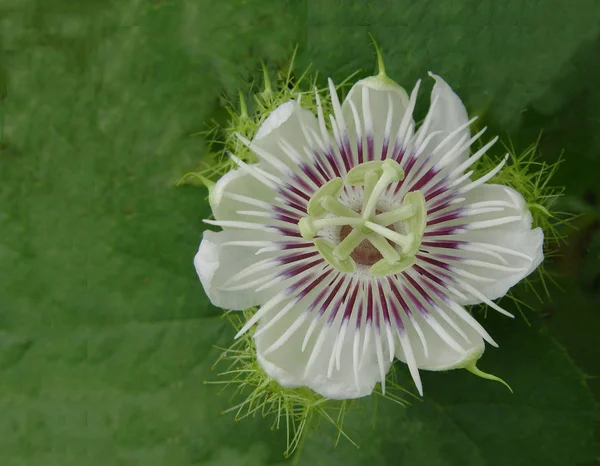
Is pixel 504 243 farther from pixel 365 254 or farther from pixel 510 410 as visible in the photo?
pixel 510 410

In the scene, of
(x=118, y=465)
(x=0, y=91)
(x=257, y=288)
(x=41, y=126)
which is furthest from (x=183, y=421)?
(x=0, y=91)

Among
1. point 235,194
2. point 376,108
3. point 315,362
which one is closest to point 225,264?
point 235,194

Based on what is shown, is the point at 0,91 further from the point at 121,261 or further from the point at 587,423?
the point at 587,423

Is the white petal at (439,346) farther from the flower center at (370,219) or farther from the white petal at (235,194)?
the white petal at (235,194)

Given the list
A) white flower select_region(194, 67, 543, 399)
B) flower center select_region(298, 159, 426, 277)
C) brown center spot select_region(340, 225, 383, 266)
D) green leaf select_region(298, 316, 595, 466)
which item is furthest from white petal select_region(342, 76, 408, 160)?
green leaf select_region(298, 316, 595, 466)

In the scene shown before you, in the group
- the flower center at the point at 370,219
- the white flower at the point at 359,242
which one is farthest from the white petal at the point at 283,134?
the flower center at the point at 370,219

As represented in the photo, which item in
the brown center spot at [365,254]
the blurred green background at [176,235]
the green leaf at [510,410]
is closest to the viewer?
the brown center spot at [365,254]
